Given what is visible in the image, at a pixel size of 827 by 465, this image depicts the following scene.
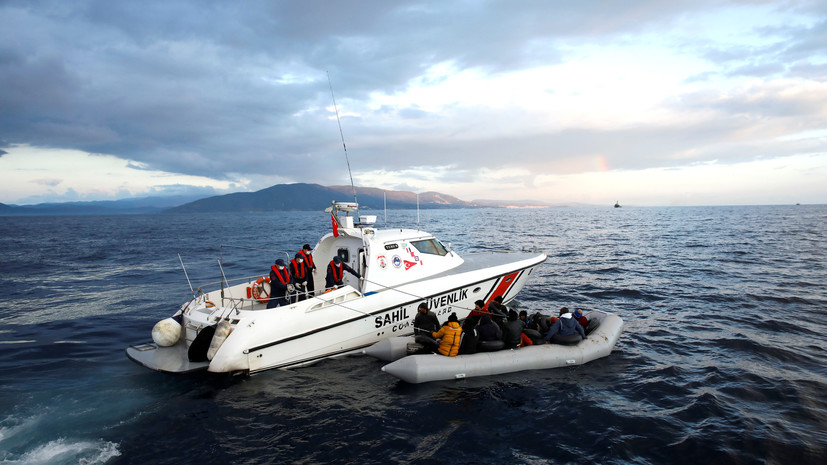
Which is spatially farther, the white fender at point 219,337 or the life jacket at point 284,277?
the life jacket at point 284,277

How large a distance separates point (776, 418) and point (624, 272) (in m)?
13.4

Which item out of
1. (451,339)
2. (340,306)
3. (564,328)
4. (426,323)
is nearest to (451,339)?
(451,339)

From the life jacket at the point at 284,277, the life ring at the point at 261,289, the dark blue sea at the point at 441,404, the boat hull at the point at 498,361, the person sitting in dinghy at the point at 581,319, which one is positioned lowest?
the dark blue sea at the point at 441,404

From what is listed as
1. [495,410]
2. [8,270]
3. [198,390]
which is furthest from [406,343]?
[8,270]

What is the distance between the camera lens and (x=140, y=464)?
549cm

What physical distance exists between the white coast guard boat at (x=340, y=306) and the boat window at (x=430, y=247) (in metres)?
0.03

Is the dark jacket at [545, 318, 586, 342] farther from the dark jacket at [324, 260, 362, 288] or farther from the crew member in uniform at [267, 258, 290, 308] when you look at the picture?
the crew member in uniform at [267, 258, 290, 308]

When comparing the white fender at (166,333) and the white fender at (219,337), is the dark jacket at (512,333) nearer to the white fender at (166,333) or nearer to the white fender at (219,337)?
the white fender at (219,337)

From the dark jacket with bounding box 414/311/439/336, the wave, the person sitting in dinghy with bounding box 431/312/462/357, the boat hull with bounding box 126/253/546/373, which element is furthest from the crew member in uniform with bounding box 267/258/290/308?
the wave

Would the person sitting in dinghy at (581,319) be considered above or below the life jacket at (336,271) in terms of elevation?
below

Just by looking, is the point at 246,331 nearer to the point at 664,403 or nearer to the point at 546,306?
the point at 664,403

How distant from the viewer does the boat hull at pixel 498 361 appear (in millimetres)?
7965

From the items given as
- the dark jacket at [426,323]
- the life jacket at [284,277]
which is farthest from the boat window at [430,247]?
the life jacket at [284,277]

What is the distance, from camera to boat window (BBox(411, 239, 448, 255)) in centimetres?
1133
